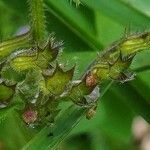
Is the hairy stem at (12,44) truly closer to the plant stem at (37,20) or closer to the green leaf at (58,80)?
the plant stem at (37,20)

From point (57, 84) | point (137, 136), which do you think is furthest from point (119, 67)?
point (137, 136)

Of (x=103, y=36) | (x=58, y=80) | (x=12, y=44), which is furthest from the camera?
(x=103, y=36)

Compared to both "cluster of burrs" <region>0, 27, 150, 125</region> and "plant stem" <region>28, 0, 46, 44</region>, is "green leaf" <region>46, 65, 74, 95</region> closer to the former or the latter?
"cluster of burrs" <region>0, 27, 150, 125</region>

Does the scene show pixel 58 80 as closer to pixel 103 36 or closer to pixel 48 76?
pixel 48 76

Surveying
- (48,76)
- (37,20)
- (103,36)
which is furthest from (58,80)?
(103,36)

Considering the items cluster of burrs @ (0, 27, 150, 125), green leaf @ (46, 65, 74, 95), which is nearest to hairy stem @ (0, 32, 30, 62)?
cluster of burrs @ (0, 27, 150, 125)

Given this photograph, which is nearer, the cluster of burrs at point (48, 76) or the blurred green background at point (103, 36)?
the cluster of burrs at point (48, 76)

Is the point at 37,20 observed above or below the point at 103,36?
above

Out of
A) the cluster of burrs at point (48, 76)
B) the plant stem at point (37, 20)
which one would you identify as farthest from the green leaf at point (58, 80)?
the plant stem at point (37, 20)
